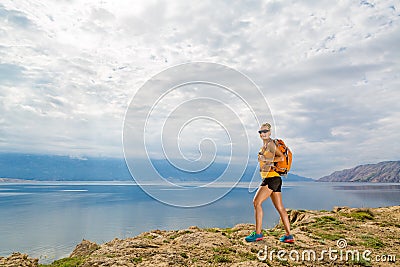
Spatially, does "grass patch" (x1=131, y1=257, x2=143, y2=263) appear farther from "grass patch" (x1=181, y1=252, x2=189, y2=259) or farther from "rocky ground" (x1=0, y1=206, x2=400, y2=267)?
"grass patch" (x1=181, y1=252, x2=189, y2=259)

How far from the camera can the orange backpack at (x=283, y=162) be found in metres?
8.40

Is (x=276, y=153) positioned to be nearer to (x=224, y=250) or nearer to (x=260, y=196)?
(x=260, y=196)

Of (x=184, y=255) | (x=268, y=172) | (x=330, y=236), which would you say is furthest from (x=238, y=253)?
(x=330, y=236)

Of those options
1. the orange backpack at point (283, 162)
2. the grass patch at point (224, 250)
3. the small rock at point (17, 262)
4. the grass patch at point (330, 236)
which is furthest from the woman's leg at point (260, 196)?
the small rock at point (17, 262)

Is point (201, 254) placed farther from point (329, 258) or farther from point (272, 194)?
point (329, 258)

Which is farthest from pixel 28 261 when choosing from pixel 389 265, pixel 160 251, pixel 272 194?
pixel 389 265

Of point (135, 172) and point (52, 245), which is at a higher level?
point (135, 172)

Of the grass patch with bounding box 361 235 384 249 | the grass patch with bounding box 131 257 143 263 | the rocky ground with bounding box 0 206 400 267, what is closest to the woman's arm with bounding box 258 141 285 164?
the rocky ground with bounding box 0 206 400 267

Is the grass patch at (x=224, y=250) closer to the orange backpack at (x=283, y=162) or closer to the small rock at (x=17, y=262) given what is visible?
the orange backpack at (x=283, y=162)

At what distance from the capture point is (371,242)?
1119cm

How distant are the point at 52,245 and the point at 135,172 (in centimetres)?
3471

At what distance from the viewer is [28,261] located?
9.68 m

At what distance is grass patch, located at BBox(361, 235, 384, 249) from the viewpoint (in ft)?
35.3

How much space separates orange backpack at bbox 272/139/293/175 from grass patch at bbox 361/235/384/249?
17.2ft
